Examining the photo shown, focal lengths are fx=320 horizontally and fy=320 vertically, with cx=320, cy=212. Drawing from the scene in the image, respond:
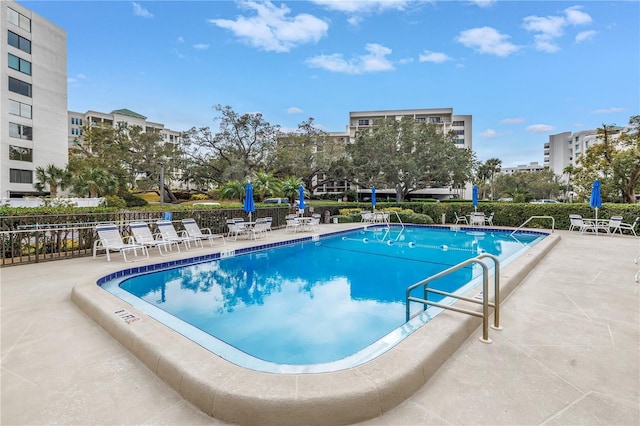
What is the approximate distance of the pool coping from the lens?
2.22m

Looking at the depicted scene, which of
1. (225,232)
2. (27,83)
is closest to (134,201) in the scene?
(27,83)

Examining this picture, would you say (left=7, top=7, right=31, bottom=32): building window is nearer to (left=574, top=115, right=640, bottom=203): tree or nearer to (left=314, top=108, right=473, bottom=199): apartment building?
(left=314, top=108, right=473, bottom=199): apartment building

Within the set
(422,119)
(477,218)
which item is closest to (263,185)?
(477,218)

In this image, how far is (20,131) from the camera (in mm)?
30281

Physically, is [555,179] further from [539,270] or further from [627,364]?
[627,364]

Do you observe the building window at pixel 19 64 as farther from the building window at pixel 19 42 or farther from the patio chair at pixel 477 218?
the patio chair at pixel 477 218

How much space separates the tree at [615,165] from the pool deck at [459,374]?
76.6 ft

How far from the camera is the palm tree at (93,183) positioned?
24.0 m

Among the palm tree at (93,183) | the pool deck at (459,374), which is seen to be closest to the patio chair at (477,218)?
the pool deck at (459,374)

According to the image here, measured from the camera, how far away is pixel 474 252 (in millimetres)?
10547

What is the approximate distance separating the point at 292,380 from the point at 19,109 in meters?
40.9

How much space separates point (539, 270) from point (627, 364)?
4.46 meters

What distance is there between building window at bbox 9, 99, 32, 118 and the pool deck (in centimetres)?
3568

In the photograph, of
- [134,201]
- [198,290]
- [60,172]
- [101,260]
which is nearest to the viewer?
[198,290]
